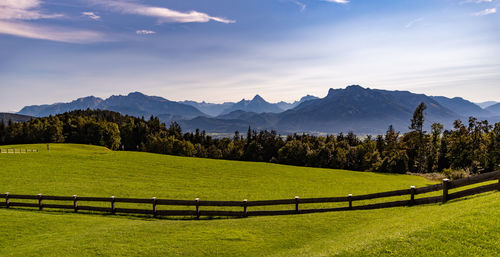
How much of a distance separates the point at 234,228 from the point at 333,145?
85.2 metres

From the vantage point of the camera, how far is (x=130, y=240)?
48.3 feet

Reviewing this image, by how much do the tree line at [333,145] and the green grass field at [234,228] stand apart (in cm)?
4616

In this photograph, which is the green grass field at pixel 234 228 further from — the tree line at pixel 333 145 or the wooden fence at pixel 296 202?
the tree line at pixel 333 145

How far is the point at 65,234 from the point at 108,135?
10350 cm

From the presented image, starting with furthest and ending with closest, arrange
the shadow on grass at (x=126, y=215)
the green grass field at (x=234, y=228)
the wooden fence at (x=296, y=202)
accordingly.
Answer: the shadow on grass at (x=126, y=215) < the wooden fence at (x=296, y=202) < the green grass field at (x=234, y=228)

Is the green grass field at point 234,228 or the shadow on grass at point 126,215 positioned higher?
the green grass field at point 234,228

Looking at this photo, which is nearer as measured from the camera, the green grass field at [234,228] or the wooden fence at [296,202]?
the green grass field at [234,228]

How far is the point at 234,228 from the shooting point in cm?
1644

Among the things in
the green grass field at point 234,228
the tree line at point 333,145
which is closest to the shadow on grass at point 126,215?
the green grass field at point 234,228

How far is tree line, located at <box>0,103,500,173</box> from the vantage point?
2621 inches

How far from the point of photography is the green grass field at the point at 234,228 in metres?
9.97

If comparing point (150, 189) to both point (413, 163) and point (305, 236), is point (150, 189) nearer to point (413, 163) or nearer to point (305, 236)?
point (305, 236)

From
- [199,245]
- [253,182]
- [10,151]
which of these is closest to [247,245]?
[199,245]

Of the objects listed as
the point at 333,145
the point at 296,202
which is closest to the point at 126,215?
the point at 296,202
